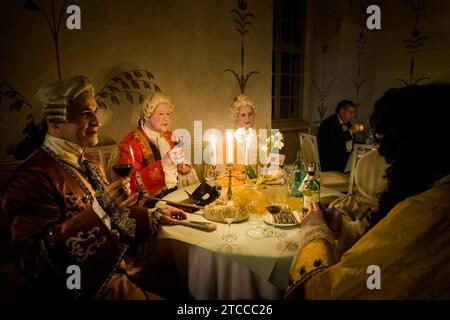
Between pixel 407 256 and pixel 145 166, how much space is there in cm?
224

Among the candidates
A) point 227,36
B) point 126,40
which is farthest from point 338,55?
point 126,40

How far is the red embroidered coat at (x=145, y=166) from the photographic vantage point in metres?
2.49

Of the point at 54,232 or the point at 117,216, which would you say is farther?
the point at 117,216

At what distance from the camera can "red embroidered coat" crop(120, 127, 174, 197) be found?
8.17ft

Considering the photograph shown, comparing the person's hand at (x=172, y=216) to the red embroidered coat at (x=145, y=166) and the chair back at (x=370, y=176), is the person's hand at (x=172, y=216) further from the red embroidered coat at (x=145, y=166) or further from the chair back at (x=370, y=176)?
the chair back at (x=370, y=176)

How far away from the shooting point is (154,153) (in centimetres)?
275

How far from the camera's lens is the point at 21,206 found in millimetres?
1200

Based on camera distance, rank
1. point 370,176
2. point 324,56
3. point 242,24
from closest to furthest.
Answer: point 370,176 → point 242,24 → point 324,56

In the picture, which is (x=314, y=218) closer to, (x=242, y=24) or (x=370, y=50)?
(x=242, y=24)

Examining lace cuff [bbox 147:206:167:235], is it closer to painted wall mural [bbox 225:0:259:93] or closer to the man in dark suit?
painted wall mural [bbox 225:0:259:93]

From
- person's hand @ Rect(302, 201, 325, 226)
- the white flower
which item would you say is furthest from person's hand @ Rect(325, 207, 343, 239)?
the white flower

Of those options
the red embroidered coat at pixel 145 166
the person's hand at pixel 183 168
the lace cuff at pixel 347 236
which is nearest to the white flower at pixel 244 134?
the person's hand at pixel 183 168

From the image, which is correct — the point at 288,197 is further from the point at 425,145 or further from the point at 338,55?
the point at 338,55

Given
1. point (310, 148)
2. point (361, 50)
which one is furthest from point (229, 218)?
point (361, 50)
